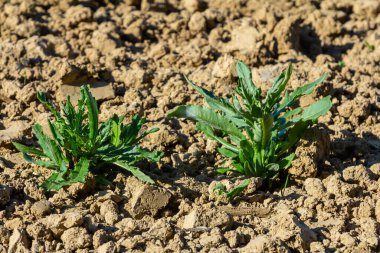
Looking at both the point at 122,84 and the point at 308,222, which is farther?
the point at 122,84

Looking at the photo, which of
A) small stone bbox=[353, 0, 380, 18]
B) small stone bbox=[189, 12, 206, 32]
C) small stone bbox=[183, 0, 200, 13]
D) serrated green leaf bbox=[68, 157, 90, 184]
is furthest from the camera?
small stone bbox=[353, 0, 380, 18]

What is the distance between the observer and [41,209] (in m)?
3.62

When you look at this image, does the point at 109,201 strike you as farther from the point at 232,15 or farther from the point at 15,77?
the point at 232,15

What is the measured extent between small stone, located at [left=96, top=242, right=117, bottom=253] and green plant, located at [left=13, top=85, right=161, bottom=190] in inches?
21.4

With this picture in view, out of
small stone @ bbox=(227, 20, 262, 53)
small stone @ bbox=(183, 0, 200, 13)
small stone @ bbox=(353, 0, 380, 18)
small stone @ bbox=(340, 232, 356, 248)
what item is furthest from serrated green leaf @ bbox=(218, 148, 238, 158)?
small stone @ bbox=(353, 0, 380, 18)

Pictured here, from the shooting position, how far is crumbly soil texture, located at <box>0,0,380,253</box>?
137 inches

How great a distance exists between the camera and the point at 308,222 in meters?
3.65

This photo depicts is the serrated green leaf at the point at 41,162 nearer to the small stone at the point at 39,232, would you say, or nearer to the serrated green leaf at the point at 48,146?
the serrated green leaf at the point at 48,146

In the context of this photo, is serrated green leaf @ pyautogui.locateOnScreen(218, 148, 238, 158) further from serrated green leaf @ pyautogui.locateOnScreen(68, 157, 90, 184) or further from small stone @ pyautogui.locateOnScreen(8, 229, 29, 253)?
small stone @ pyautogui.locateOnScreen(8, 229, 29, 253)

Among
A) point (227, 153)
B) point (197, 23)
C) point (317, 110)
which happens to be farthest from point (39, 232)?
point (197, 23)

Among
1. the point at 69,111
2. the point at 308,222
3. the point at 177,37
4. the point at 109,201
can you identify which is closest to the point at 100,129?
the point at 69,111

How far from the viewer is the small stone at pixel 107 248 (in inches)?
130

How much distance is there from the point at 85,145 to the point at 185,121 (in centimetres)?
80

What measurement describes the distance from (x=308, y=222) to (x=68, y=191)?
1.25 m
